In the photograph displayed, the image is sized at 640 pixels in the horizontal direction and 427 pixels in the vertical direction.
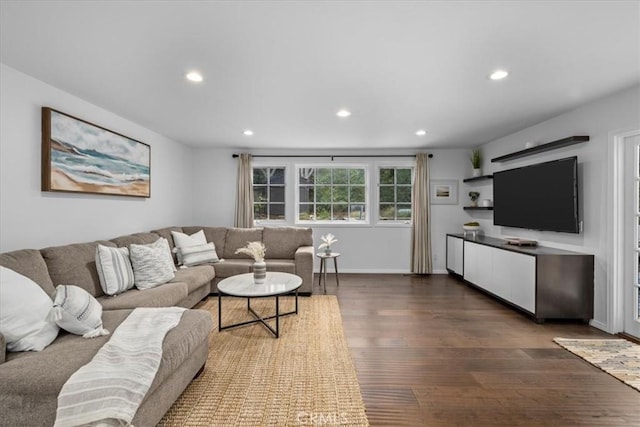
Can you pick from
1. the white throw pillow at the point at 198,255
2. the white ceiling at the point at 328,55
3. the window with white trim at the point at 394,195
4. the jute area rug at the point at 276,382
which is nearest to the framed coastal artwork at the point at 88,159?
the white ceiling at the point at 328,55

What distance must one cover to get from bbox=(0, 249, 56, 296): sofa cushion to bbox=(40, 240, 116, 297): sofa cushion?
0.10 metres

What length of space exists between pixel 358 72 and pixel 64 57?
2253mm

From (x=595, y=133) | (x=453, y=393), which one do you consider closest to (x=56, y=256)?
(x=453, y=393)

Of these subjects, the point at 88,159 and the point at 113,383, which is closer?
the point at 113,383

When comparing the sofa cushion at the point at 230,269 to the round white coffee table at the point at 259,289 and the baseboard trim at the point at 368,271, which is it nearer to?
the round white coffee table at the point at 259,289

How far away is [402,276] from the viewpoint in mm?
5516

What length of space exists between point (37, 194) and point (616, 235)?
5.48 m

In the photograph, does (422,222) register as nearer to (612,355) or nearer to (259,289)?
(612,355)

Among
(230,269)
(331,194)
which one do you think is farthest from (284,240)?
(331,194)

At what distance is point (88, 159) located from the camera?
3.19 meters

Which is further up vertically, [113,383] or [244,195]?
[244,195]

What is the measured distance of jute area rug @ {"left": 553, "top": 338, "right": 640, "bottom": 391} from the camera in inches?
90.4

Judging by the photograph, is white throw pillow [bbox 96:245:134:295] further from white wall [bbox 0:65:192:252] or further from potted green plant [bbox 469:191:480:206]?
potted green plant [bbox 469:191:480:206]

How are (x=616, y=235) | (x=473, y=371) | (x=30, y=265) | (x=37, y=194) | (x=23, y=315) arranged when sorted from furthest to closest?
(x=616, y=235), (x=37, y=194), (x=473, y=371), (x=30, y=265), (x=23, y=315)
